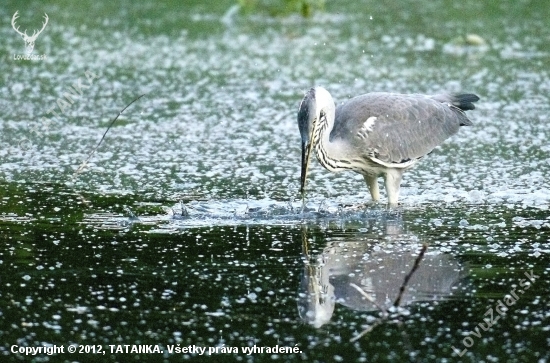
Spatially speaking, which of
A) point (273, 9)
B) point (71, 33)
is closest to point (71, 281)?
point (71, 33)

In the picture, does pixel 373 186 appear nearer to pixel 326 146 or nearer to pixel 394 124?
pixel 394 124

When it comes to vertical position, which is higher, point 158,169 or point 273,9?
point 273,9

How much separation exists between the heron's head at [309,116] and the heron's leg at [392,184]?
2.79 ft

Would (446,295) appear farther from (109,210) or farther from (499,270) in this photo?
(109,210)

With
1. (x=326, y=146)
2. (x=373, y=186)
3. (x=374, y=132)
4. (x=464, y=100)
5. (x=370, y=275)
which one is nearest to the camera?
(x=370, y=275)

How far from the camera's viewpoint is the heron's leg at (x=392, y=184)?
8.38 metres

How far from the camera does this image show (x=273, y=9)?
1962cm

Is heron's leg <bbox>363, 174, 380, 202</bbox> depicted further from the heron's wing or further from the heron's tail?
the heron's tail

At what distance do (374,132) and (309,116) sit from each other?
0.86m

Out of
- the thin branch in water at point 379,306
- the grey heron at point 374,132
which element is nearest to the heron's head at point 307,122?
the grey heron at point 374,132

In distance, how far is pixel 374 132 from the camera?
8.39 meters

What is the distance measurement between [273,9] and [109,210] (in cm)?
1216

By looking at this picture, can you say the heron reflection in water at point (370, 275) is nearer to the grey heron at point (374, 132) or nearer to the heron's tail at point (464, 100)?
the grey heron at point (374, 132)

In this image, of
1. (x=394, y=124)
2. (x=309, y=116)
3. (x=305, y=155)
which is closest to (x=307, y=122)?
(x=309, y=116)
